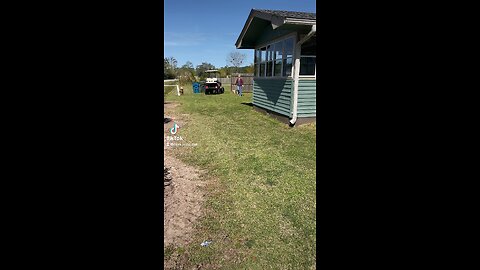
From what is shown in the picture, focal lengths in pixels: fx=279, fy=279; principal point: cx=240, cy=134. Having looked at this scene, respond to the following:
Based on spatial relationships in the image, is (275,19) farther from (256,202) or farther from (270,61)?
(256,202)

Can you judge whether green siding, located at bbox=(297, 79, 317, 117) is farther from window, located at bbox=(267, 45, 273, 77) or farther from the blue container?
the blue container

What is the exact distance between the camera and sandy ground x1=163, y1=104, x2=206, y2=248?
3080 mm

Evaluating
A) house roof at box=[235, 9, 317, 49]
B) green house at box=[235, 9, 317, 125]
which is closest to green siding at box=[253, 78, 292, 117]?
green house at box=[235, 9, 317, 125]

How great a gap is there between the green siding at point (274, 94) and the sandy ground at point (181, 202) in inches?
205

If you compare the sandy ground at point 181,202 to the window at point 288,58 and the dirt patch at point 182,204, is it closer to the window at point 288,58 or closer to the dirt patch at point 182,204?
the dirt patch at point 182,204

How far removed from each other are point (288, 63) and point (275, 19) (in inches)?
61.8

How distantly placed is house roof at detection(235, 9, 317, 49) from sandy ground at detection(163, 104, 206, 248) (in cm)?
550

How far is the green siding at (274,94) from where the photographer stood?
968 centimetres

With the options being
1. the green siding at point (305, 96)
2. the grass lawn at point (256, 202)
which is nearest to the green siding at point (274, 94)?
the green siding at point (305, 96)

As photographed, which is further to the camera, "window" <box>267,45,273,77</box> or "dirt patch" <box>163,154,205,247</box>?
"window" <box>267,45,273,77</box>
